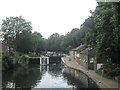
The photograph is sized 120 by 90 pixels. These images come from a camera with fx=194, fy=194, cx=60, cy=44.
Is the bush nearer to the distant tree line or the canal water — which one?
the canal water

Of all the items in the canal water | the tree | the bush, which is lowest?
the canal water

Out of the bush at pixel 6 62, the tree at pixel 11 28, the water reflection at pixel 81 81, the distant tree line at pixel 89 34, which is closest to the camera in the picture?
the distant tree line at pixel 89 34

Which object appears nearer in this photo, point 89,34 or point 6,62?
point 89,34

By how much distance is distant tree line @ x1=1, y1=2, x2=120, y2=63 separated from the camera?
2152 cm

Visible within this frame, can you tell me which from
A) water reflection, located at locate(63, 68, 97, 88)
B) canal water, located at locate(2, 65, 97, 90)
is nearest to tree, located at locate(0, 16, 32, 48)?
canal water, located at locate(2, 65, 97, 90)

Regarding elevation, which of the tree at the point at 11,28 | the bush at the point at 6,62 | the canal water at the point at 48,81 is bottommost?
the canal water at the point at 48,81

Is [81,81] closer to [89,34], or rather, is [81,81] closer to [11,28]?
[89,34]

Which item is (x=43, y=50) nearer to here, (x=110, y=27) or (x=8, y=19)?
(x=8, y=19)

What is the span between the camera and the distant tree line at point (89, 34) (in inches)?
847

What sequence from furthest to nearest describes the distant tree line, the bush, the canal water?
the bush, the canal water, the distant tree line

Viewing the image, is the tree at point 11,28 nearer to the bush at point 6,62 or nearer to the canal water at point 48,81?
the bush at point 6,62

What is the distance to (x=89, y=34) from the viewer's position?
1325 inches

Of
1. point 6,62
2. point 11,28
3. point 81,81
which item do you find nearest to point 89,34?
point 81,81

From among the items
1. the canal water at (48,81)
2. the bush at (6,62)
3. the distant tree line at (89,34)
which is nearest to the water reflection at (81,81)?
the canal water at (48,81)
